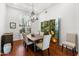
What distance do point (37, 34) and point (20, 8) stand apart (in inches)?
→ 25.8

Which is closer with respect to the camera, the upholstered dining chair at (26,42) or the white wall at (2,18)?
the white wall at (2,18)

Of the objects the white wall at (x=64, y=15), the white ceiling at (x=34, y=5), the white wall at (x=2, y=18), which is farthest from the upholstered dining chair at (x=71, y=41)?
the white wall at (x=2, y=18)

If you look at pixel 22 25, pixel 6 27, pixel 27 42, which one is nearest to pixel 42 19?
pixel 22 25

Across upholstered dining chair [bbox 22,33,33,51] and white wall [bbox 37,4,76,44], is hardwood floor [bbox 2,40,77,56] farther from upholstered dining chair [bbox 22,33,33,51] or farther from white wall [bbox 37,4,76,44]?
white wall [bbox 37,4,76,44]

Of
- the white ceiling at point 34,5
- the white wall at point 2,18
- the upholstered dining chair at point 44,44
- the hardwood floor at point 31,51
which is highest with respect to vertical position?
the white ceiling at point 34,5

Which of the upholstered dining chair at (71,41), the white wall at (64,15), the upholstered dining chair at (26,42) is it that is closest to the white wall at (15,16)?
the upholstered dining chair at (26,42)

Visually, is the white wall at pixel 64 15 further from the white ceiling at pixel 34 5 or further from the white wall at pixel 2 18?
the white wall at pixel 2 18

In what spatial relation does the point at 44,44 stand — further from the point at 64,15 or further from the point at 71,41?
the point at 64,15

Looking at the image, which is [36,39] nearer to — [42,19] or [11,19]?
[42,19]

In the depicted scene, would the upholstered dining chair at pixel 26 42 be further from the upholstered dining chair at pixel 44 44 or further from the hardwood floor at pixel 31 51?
the upholstered dining chair at pixel 44 44

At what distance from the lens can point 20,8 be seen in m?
2.05

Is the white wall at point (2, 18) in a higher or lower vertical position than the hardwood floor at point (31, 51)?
higher

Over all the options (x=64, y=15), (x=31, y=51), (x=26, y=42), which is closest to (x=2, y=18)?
(x=26, y=42)

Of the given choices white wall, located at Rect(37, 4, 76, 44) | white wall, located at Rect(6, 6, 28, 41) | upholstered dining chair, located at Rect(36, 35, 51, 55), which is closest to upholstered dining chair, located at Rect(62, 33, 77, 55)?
white wall, located at Rect(37, 4, 76, 44)
